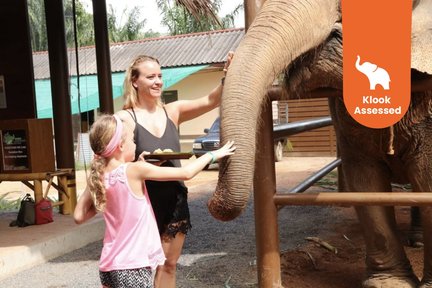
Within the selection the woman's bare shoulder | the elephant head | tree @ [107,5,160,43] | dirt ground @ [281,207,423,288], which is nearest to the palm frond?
dirt ground @ [281,207,423,288]

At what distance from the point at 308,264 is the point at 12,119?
384cm

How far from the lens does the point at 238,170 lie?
7.30ft

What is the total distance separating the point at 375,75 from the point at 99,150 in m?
1.21

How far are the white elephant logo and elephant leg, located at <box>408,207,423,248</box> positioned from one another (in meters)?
2.99

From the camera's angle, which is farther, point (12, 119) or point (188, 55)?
point (188, 55)

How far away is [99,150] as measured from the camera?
2.69m

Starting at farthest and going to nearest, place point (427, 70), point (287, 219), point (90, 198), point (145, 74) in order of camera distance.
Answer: point (287, 219) < point (145, 74) < point (90, 198) < point (427, 70)

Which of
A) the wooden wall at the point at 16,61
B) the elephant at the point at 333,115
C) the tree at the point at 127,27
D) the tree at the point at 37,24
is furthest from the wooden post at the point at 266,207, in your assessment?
the tree at the point at 127,27

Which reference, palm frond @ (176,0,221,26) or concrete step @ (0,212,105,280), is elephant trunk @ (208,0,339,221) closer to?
palm frond @ (176,0,221,26)

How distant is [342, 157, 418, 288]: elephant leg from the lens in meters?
3.53

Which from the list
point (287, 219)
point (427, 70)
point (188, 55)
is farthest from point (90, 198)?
point (188, 55)

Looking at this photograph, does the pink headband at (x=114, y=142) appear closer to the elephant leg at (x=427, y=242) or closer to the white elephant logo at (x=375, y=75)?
the white elephant logo at (x=375, y=75)

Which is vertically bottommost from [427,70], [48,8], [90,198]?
[90,198]

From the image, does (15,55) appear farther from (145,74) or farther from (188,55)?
(188,55)
